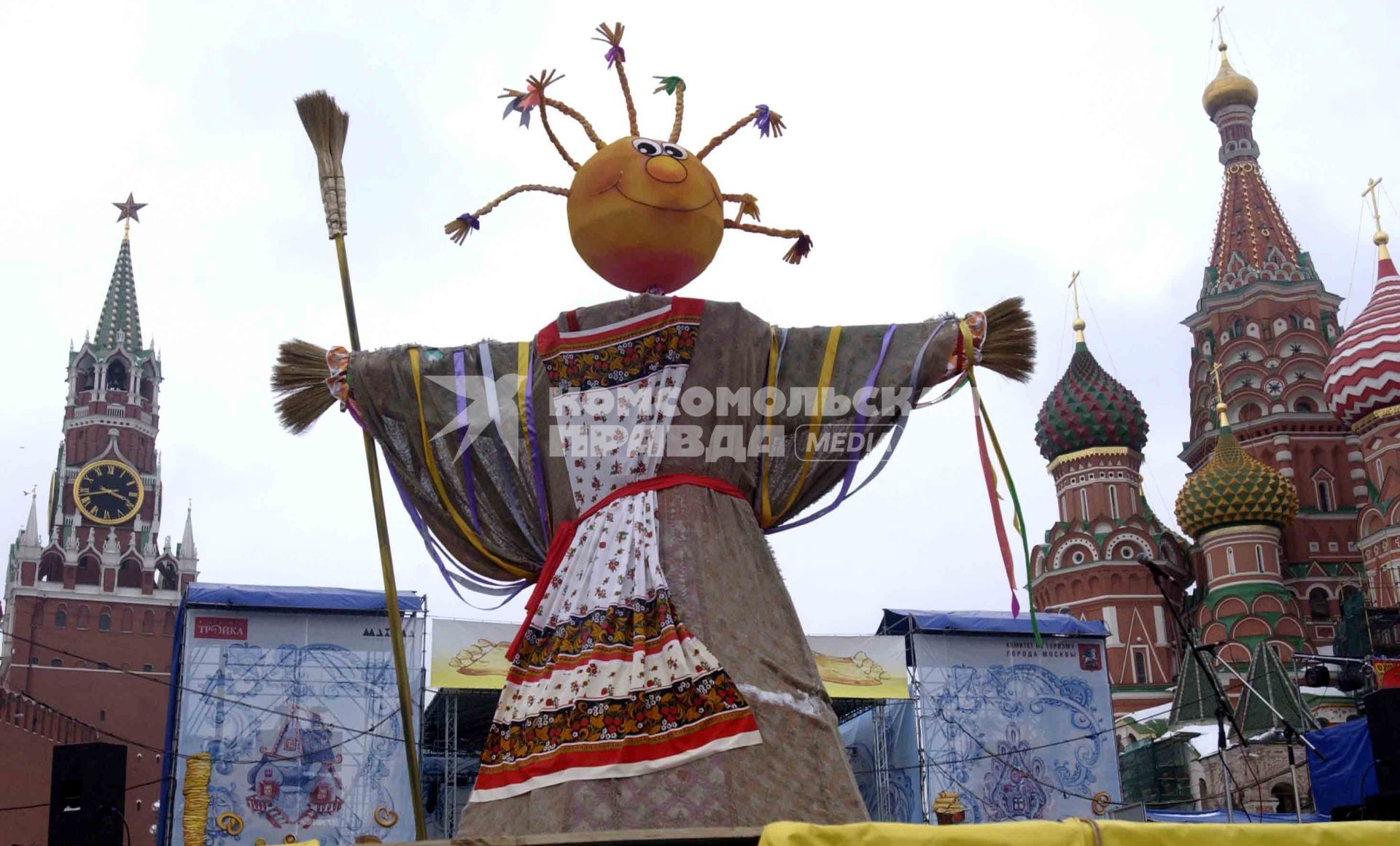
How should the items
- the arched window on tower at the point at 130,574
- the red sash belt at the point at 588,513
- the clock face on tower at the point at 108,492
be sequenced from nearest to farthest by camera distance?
the red sash belt at the point at 588,513 < the arched window on tower at the point at 130,574 < the clock face on tower at the point at 108,492

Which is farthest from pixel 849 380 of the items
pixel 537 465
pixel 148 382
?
pixel 148 382

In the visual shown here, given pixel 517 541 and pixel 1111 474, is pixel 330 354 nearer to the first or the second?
pixel 517 541

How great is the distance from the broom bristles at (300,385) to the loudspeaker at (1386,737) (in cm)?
424

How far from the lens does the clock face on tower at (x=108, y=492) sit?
198 ft

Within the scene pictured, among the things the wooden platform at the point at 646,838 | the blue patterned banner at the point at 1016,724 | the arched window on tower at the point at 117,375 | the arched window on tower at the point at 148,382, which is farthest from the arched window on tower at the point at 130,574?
the wooden platform at the point at 646,838

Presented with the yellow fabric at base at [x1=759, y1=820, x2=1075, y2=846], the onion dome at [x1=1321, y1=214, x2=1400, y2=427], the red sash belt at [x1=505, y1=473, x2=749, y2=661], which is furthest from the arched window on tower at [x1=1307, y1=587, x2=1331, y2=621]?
the yellow fabric at base at [x1=759, y1=820, x2=1075, y2=846]

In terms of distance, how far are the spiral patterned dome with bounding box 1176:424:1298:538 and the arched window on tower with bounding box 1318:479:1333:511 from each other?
2590mm

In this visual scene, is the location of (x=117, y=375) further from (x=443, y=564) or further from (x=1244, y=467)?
(x=443, y=564)

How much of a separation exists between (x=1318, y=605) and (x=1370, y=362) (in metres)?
6.53

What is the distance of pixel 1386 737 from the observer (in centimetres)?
549

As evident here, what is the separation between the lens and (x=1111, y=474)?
38.9m

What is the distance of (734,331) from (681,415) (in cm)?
39

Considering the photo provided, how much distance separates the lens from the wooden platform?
3320 millimetres

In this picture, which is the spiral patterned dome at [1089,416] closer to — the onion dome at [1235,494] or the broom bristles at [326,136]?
the onion dome at [1235,494]
